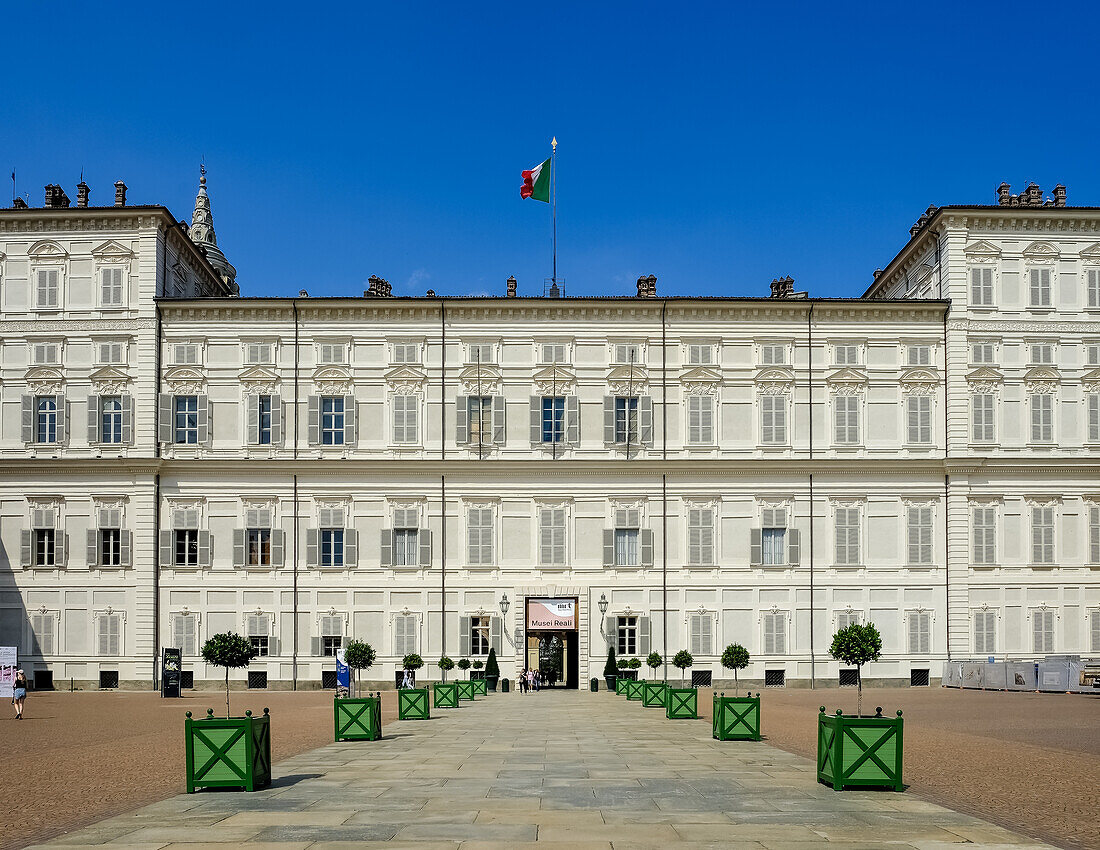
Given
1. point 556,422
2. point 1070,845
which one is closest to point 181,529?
point 556,422

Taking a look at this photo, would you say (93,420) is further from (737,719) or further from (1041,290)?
(1041,290)

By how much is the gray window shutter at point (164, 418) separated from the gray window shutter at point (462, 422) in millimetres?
13396

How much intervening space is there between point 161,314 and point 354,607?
16680 mm

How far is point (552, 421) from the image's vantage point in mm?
52844

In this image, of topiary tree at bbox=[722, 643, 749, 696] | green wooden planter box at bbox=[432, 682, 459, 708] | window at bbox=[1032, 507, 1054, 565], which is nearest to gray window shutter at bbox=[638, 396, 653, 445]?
topiary tree at bbox=[722, 643, 749, 696]

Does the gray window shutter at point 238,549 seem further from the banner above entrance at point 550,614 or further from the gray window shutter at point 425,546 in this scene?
the banner above entrance at point 550,614

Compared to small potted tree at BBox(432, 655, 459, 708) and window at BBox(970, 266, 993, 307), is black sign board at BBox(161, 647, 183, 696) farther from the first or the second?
window at BBox(970, 266, 993, 307)

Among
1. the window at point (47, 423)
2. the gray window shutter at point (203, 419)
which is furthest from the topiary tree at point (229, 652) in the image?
the window at point (47, 423)

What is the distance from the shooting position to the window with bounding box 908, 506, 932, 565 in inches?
2061

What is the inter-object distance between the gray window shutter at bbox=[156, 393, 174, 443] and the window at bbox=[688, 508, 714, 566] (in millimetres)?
24726

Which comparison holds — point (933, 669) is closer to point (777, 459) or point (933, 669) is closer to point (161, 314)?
point (777, 459)

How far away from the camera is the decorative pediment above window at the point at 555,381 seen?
174 feet

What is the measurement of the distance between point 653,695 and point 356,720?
49.0 ft

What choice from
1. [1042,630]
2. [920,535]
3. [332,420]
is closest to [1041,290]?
[920,535]
